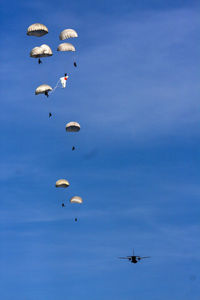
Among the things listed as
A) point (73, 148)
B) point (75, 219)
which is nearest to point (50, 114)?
point (73, 148)

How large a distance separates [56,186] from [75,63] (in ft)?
106

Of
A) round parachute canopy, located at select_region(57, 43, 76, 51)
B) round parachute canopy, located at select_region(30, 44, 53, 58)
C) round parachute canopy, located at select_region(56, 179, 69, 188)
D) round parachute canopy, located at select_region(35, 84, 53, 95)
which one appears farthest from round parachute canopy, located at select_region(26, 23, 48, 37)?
round parachute canopy, located at select_region(56, 179, 69, 188)

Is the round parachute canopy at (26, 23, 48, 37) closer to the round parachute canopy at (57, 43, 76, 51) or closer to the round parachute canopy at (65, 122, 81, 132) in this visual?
the round parachute canopy at (57, 43, 76, 51)

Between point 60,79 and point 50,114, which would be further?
point 60,79

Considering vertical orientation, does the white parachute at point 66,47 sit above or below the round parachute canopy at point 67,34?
below

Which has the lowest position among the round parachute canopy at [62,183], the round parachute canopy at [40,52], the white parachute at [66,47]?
the round parachute canopy at [62,183]

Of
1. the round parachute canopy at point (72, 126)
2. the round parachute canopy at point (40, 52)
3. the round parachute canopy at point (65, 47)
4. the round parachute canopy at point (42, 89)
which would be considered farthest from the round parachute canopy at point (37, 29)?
the round parachute canopy at point (72, 126)

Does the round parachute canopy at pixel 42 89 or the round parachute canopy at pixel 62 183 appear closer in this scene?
the round parachute canopy at pixel 42 89

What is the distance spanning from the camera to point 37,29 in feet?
600

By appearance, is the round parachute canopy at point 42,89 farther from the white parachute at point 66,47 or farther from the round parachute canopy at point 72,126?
the round parachute canopy at point 72,126

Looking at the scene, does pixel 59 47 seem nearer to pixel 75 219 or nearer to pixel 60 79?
pixel 60 79

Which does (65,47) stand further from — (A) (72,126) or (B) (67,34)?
(A) (72,126)

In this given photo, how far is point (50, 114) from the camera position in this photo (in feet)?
585

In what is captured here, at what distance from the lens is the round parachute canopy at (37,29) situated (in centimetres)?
18312
